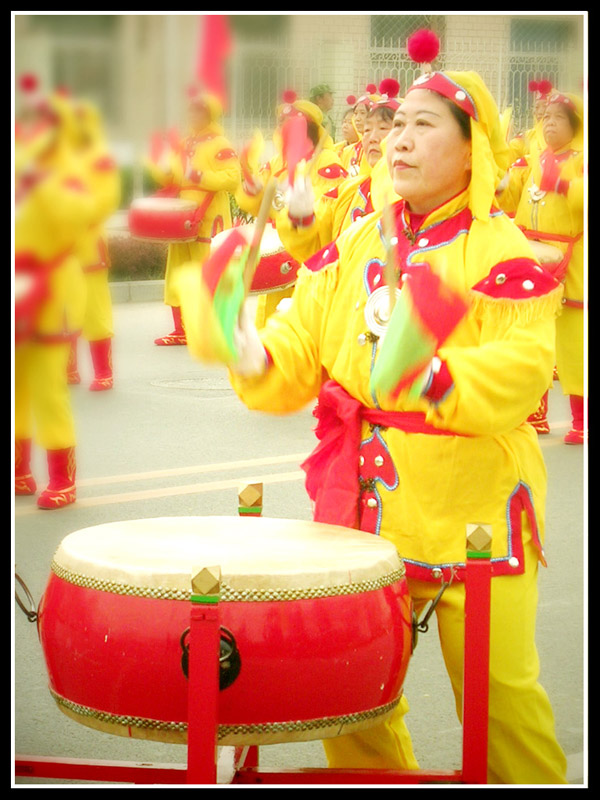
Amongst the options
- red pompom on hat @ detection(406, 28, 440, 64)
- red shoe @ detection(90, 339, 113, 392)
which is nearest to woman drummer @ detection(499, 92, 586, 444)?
red shoe @ detection(90, 339, 113, 392)

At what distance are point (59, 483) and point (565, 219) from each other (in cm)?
336

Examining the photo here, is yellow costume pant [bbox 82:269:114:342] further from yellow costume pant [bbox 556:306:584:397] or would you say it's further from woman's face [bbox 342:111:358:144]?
woman's face [bbox 342:111:358:144]

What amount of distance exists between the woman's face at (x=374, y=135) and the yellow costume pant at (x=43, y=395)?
174 centimetres

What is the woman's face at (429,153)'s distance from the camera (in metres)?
2.78

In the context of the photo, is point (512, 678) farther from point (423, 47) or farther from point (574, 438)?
point (574, 438)

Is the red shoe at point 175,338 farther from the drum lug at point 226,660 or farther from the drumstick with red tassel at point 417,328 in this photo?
the drum lug at point 226,660

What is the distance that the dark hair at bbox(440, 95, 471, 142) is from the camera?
9.14 feet

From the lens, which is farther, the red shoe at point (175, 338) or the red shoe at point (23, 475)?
the red shoe at point (175, 338)

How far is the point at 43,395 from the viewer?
13.3 ft

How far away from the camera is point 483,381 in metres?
2.51

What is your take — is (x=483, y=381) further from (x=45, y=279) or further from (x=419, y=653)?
(x=419, y=653)

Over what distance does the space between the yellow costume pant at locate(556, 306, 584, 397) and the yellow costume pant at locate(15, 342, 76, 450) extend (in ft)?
9.68

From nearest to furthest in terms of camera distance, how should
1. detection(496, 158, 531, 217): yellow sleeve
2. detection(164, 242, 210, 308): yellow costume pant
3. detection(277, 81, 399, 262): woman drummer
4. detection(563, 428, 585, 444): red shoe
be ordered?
detection(277, 81, 399, 262): woman drummer
detection(563, 428, 585, 444): red shoe
detection(496, 158, 531, 217): yellow sleeve
detection(164, 242, 210, 308): yellow costume pant

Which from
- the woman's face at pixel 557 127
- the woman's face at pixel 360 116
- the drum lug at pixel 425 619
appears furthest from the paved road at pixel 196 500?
the woman's face at pixel 360 116
